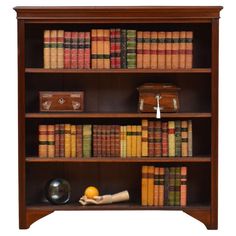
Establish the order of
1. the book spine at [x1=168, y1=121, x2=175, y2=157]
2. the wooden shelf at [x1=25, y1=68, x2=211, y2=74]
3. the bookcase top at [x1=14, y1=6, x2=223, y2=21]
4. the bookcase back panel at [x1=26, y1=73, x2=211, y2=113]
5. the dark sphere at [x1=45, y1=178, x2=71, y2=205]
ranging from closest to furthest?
1. the bookcase top at [x1=14, y1=6, x2=223, y2=21]
2. the wooden shelf at [x1=25, y1=68, x2=211, y2=74]
3. the book spine at [x1=168, y1=121, x2=175, y2=157]
4. the dark sphere at [x1=45, y1=178, x2=71, y2=205]
5. the bookcase back panel at [x1=26, y1=73, x2=211, y2=113]

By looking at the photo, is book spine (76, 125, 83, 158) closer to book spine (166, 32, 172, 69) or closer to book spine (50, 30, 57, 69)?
book spine (50, 30, 57, 69)

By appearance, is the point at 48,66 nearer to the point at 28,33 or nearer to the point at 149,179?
the point at 28,33

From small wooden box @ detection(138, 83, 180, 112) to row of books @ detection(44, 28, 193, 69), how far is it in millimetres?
189

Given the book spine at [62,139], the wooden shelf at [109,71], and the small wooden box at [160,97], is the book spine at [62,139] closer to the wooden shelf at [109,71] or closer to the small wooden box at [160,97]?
the wooden shelf at [109,71]

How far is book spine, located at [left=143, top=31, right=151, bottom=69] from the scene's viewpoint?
6.45m

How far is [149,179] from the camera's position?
21.4ft

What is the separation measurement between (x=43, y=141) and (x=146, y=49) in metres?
1.24

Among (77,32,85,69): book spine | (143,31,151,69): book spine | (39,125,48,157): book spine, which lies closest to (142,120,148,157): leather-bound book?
(143,31,151,69): book spine

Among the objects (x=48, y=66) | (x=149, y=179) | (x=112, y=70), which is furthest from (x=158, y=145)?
(x=48, y=66)

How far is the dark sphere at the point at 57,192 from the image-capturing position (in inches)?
261

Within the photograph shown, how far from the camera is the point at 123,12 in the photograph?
6.30 meters

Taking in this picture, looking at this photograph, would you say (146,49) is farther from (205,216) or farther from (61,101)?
(205,216)

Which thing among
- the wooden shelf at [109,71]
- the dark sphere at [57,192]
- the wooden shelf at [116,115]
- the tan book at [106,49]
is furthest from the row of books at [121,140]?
the tan book at [106,49]

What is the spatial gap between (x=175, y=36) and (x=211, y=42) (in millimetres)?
324
